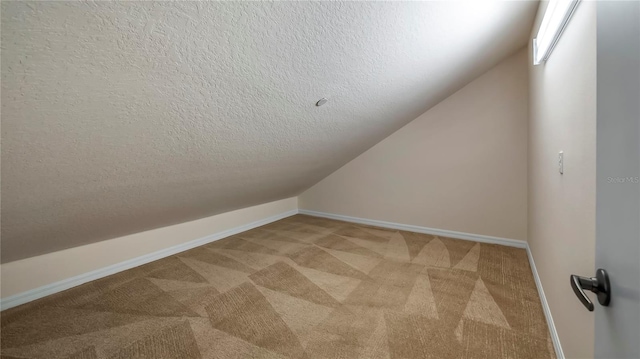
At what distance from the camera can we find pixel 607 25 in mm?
589

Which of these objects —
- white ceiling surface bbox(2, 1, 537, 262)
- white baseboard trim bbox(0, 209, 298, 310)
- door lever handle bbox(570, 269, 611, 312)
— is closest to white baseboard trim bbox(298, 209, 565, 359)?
door lever handle bbox(570, 269, 611, 312)

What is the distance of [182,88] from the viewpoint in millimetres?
1333

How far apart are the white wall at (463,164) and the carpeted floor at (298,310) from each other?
0.62 metres

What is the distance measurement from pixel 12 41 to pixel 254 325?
6.12 feet

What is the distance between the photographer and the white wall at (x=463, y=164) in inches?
135

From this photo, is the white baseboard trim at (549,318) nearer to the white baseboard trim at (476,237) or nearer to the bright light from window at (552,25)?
the white baseboard trim at (476,237)

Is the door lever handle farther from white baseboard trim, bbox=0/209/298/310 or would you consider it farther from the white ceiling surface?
white baseboard trim, bbox=0/209/298/310

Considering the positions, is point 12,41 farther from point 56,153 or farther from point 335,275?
point 335,275

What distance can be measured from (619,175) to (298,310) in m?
2.02

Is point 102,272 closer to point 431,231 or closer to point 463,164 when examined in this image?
point 431,231

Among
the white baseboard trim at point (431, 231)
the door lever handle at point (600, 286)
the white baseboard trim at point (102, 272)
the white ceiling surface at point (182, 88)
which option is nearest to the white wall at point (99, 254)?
the white baseboard trim at point (102, 272)

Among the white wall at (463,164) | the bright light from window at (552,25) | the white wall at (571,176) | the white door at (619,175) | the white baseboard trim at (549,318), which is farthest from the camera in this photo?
the white wall at (463,164)

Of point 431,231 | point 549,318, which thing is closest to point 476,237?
point 431,231

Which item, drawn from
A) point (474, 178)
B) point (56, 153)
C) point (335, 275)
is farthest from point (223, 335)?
point (474, 178)
